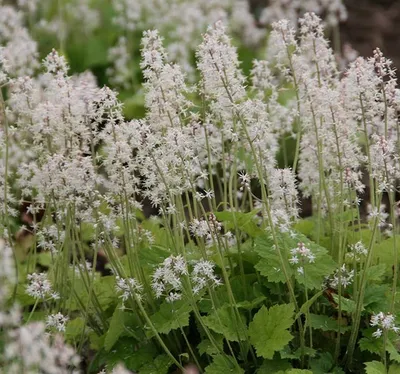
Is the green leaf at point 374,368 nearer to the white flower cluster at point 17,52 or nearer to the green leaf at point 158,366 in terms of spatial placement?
the green leaf at point 158,366

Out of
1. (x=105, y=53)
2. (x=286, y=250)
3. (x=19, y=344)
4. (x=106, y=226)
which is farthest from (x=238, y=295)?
(x=105, y=53)

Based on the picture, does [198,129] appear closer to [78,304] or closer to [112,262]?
[112,262]

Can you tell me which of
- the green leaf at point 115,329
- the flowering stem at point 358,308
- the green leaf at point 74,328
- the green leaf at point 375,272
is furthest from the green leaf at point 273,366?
the green leaf at point 74,328

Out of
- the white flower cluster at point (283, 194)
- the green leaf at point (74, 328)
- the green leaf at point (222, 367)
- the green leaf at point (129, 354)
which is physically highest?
the white flower cluster at point (283, 194)

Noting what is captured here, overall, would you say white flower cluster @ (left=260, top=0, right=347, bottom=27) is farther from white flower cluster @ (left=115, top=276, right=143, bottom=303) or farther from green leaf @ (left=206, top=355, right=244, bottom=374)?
green leaf @ (left=206, top=355, right=244, bottom=374)

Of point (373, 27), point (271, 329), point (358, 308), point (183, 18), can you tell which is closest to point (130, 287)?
point (271, 329)
